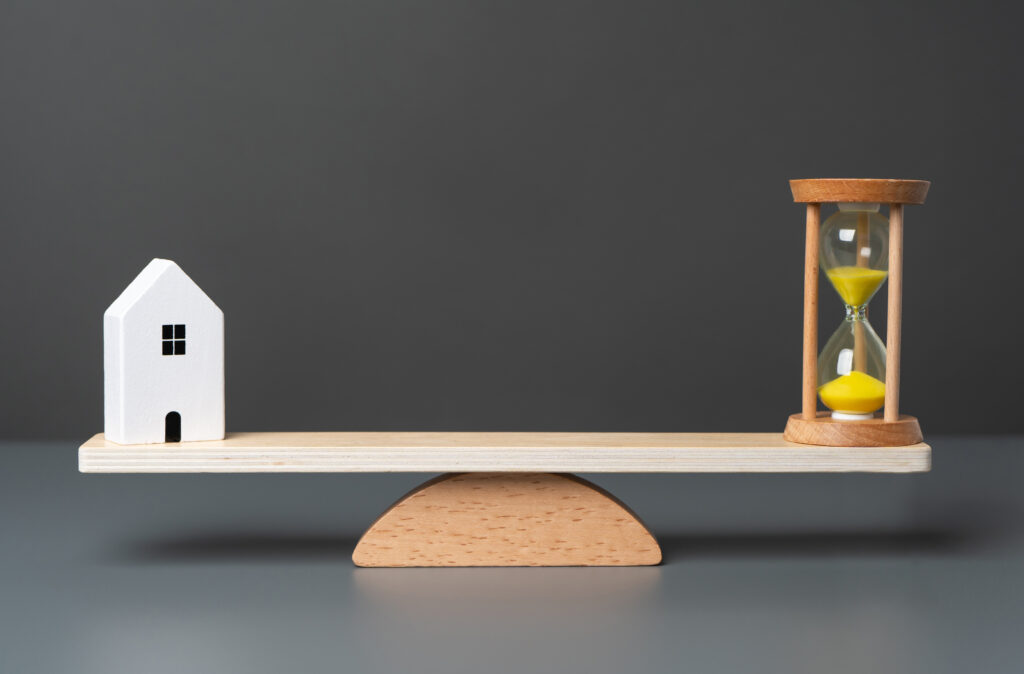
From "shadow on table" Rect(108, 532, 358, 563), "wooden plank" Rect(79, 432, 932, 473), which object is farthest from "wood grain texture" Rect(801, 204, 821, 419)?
"shadow on table" Rect(108, 532, 358, 563)

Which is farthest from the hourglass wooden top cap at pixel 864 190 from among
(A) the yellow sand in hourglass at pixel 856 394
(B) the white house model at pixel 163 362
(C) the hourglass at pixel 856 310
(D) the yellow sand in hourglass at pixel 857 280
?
(B) the white house model at pixel 163 362

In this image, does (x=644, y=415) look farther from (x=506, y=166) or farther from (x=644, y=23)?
(x=644, y=23)

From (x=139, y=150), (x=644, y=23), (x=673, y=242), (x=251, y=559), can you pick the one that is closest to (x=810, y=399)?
(x=251, y=559)

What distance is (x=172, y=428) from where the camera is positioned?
3080 millimetres

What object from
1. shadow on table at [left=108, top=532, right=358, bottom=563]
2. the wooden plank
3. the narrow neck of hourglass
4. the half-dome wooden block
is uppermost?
the narrow neck of hourglass

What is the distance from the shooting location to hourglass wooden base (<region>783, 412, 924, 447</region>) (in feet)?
10.1

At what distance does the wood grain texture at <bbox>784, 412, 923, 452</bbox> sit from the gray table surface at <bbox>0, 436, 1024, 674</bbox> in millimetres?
323

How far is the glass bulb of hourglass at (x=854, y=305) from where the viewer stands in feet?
9.99

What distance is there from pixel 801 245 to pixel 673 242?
56cm

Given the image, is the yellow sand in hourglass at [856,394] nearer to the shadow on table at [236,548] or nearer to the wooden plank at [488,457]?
the wooden plank at [488,457]

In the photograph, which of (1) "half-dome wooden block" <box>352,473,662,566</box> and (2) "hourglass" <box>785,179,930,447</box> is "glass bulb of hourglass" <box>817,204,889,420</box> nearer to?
(2) "hourglass" <box>785,179,930,447</box>

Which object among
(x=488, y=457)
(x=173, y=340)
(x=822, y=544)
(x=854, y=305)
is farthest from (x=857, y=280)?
(x=173, y=340)

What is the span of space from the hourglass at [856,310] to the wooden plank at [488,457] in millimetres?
66

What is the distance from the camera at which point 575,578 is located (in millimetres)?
2992
